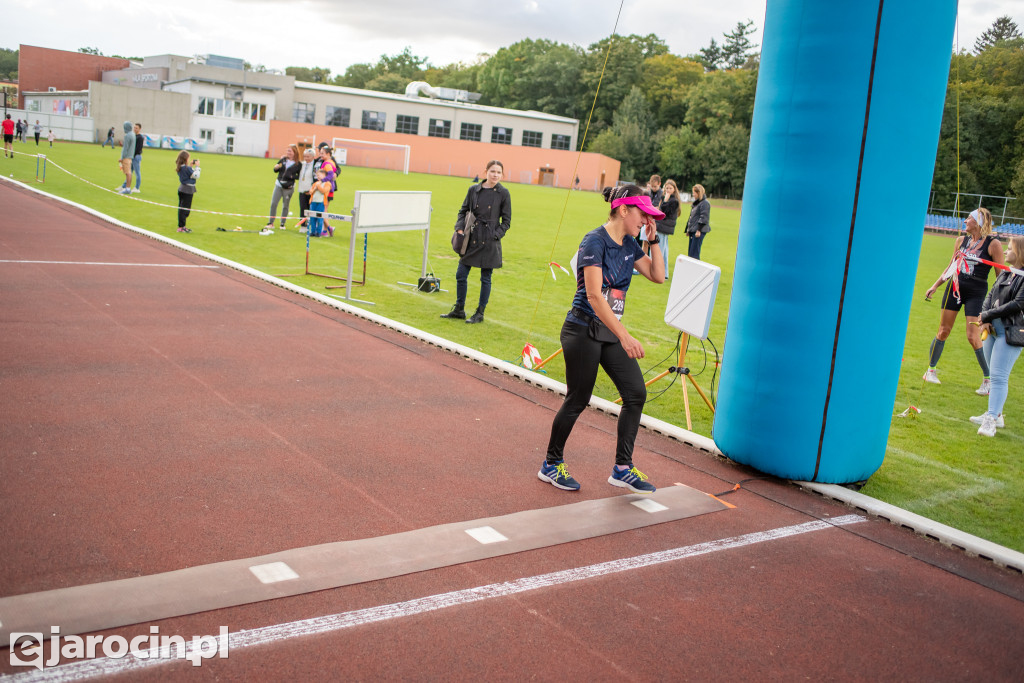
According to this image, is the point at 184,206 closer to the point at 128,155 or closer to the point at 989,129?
the point at 128,155

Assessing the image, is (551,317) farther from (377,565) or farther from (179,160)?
(179,160)

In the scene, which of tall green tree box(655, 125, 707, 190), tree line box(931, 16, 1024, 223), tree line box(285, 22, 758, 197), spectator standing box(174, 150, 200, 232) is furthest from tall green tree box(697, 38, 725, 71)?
spectator standing box(174, 150, 200, 232)

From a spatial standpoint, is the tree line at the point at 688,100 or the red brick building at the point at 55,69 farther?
the red brick building at the point at 55,69

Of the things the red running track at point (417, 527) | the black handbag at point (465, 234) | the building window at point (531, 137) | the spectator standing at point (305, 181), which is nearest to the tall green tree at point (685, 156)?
the building window at point (531, 137)

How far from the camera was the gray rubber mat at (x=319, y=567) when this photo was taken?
3791mm

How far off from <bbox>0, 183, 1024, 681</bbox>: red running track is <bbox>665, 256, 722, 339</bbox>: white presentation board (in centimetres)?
126

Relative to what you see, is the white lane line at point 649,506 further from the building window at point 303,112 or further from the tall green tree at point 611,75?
the tall green tree at point 611,75

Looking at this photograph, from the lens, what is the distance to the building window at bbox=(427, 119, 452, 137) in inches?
3487

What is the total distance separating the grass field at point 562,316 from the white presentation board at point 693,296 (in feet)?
3.18

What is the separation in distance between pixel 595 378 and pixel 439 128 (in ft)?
284

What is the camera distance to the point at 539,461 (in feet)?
21.5

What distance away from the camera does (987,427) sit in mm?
8305

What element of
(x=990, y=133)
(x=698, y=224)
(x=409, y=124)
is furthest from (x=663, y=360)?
(x=409, y=124)

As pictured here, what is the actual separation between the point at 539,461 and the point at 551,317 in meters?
6.37
